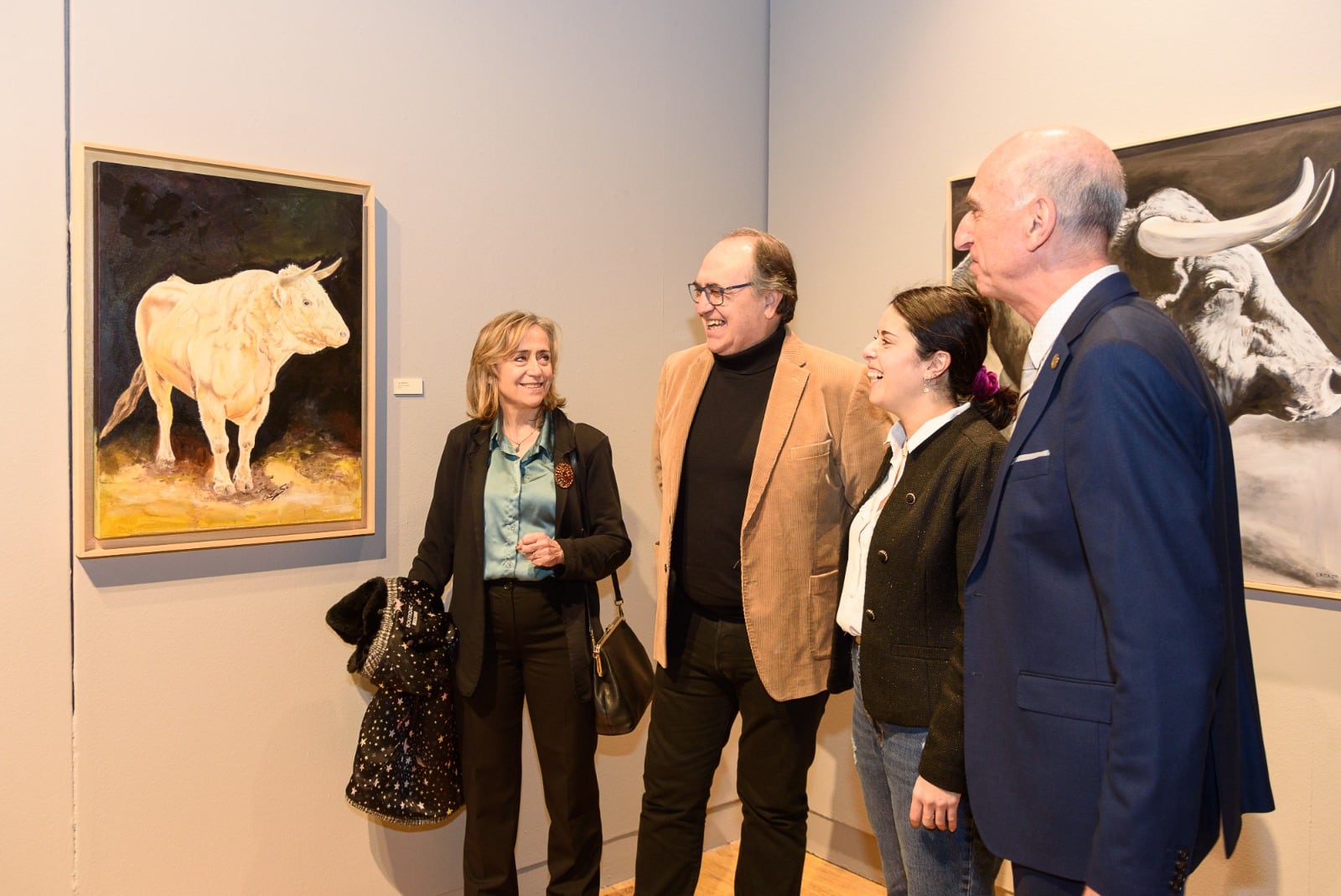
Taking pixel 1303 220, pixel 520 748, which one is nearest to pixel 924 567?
pixel 1303 220

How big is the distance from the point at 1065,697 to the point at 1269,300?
1525 millimetres

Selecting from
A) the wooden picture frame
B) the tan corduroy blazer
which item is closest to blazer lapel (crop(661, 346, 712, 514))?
the tan corduroy blazer

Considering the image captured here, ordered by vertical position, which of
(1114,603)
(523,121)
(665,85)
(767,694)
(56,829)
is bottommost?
(56,829)

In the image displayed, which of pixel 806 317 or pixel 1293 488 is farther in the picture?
pixel 806 317

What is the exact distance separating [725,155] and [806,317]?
69 cm

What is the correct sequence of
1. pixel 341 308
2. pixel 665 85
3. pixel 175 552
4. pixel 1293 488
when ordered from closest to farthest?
pixel 1293 488
pixel 175 552
pixel 341 308
pixel 665 85

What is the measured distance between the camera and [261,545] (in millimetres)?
2668

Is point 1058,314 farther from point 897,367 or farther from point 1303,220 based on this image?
point 1303,220

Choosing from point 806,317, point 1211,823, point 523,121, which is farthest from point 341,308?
point 1211,823

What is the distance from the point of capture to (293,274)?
8.63 ft

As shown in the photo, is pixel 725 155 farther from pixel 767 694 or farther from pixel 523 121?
pixel 767 694

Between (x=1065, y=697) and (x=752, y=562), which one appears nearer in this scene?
(x=1065, y=697)

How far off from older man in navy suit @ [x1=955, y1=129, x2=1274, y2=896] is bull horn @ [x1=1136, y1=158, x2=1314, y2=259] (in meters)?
1.14

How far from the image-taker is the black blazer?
2.60 metres
